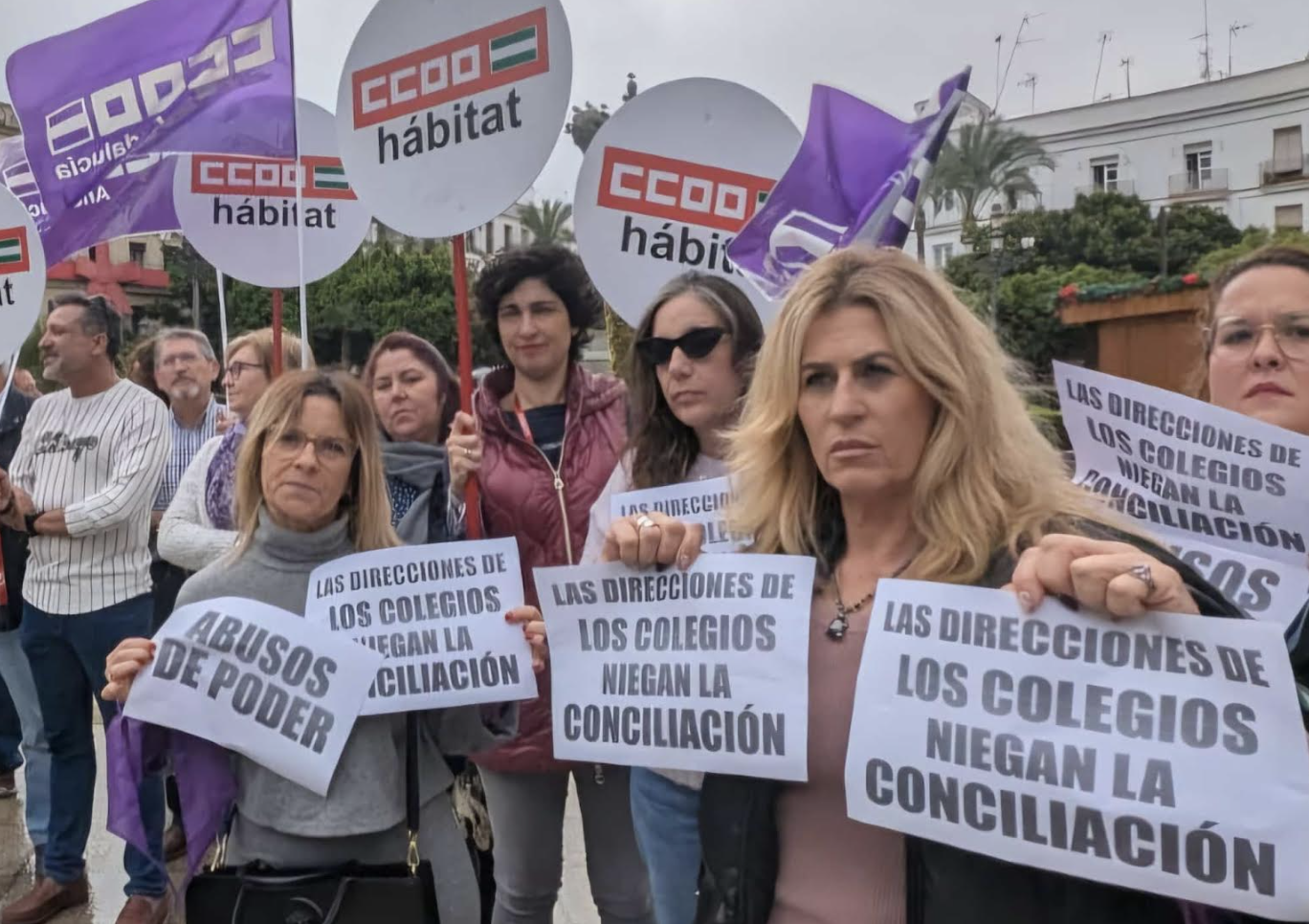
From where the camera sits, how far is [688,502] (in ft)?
8.19

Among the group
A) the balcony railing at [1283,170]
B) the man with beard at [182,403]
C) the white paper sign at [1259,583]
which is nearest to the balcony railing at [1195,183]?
the balcony railing at [1283,170]

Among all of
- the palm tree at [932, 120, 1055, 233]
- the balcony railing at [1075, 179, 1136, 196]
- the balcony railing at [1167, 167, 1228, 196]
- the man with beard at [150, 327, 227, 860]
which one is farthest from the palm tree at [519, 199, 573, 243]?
the man with beard at [150, 327, 227, 860]

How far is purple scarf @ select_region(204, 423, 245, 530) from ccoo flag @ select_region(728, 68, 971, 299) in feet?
6.47

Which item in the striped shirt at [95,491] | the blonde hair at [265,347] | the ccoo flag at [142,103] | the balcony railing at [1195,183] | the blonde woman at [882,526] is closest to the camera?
the blonde woman at [882,526]

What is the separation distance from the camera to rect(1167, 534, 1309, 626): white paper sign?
70.6 inches

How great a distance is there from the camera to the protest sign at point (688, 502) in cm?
243

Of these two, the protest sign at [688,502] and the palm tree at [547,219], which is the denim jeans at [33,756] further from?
the palm tree at [547,219]

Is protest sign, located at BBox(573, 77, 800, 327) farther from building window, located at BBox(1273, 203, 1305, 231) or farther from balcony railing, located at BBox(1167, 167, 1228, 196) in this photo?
balcony railing, located at BBox(1167, 167, 1228, 196)

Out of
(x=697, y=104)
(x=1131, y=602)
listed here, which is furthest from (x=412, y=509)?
(x=1131, y=602)

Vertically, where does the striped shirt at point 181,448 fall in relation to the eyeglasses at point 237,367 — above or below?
below

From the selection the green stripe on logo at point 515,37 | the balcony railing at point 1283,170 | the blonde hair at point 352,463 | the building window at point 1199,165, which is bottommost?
the blonde hair at point 352,463

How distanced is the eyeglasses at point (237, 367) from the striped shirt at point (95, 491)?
414mm

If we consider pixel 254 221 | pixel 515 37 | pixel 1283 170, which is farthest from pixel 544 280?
pixel 1283 170

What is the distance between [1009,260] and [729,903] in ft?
142
